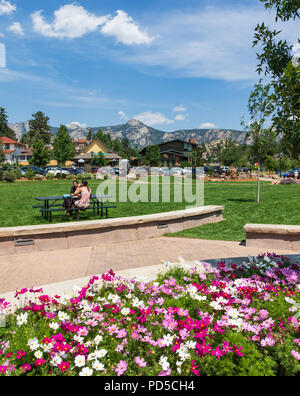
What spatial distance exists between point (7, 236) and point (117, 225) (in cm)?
249

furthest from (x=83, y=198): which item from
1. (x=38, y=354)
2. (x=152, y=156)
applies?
(x=152, y=156)

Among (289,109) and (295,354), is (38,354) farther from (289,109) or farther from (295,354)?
(289,109)

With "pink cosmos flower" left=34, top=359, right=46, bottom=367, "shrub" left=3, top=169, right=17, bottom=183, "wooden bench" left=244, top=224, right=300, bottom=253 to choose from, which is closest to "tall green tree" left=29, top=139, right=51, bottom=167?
"shrub" left=3, top=169, right=17, bottom=183

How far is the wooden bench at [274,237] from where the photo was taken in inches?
249

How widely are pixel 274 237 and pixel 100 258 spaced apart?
3.89 m

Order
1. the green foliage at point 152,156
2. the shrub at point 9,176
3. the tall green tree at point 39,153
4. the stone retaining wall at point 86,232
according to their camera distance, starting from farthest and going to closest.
A: the green foliage at point 152,156 < the tall green tree at point 39,153 < the shrub at point 9,176 < the stone retaining wall at point 86,232

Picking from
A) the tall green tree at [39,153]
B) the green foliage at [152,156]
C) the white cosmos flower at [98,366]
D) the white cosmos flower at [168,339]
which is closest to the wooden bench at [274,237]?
the white cosmos flower at [168,339]

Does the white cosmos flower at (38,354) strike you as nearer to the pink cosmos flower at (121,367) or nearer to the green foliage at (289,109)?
the pink cosmos flower at (121,367)

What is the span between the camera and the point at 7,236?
622 cm

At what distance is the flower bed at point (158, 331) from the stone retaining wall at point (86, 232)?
2859 millimetres

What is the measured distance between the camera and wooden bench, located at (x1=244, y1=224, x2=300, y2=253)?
6.32m

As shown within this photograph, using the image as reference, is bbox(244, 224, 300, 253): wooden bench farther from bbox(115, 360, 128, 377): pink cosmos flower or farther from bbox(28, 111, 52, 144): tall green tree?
bbox(28, 111, 52, 144): tall green tree

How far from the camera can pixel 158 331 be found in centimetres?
301
